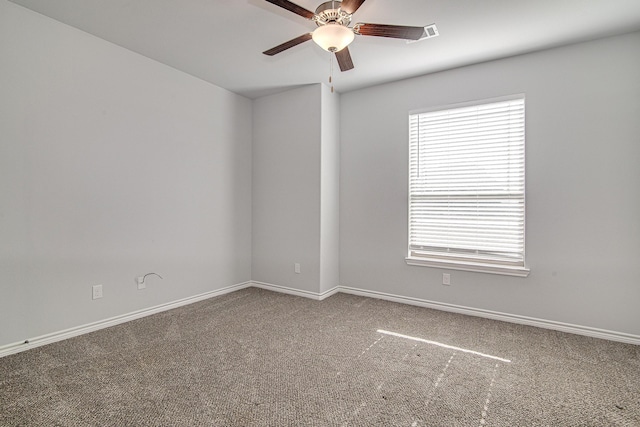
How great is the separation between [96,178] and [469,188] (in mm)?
3582

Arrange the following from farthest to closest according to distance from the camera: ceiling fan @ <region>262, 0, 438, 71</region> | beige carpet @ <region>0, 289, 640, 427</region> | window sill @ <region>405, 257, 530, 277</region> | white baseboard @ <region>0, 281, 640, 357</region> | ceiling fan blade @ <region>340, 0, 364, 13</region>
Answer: window sill @ <region>405, 257, 530, 277</region> < white baseboard @ <region>0, 281, 640, 357</region> < ceiling fan @ <region>262, 0, 438, 71</region> < ceiling fan blade @ <region>340, 0, 364, 13</region> < beige carpet @ <region>0, 289, 640, 427</region>

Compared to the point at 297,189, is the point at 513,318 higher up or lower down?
lower down

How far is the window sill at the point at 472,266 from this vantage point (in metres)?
3.06

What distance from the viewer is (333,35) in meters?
2.02

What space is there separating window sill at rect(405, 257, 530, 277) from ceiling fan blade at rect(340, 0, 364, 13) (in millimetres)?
2575

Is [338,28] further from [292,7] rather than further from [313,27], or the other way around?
[313,27]

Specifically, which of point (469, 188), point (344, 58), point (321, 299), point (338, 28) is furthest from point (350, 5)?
point (321, 299)

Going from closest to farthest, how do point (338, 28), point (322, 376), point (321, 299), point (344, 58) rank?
point (338, 28), point (322, 376), point (344, 58), point (321, 299)

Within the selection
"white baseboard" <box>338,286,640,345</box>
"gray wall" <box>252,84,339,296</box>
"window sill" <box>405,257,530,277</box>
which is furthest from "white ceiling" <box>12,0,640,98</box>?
"white baseboard" <box>338,286,640,345</box>

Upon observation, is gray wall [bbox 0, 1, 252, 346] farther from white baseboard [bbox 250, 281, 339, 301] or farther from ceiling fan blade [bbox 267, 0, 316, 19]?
ceiling fan blade [bbox 267, 0, 316, 19]

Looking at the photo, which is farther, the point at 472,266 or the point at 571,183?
the point at 472,266

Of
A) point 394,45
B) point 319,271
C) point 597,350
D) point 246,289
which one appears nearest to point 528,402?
point 597,350

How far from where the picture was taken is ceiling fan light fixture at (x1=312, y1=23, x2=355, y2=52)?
199cm

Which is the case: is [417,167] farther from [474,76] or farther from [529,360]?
[529,360]
